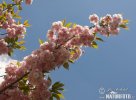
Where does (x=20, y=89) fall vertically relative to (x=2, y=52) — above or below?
below

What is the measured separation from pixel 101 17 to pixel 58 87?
2.50m

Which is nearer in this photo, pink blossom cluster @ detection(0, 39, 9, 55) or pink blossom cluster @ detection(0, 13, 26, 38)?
pink blossom cluster @ detection(0, 39, 9, 55)

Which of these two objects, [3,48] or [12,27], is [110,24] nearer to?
[3,48]

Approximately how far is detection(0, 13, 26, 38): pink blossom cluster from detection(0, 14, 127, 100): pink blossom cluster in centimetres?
234

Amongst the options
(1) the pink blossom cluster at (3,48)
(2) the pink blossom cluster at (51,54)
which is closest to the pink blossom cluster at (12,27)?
(1) the pink blossom cluster at (3,48)

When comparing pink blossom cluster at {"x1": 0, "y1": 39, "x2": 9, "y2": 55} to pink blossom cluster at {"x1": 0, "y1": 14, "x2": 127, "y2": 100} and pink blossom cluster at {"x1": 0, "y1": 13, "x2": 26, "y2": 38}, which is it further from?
pink blossom cluster at {"x1": 0, "y1": 13, "x2": 26, "y2": 38}

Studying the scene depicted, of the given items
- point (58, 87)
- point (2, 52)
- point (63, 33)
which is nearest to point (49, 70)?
point (58, 87)

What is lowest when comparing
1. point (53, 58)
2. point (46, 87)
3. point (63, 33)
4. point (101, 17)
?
point (46, 87)

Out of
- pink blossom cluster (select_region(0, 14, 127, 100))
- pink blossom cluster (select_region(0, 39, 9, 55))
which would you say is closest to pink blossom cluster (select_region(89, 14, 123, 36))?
pink blossom cluster (select_region(0, 14, 127, 100))

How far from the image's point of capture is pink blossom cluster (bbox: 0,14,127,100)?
6.94 m

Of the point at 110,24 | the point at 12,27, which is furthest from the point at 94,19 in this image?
the point at 12,27

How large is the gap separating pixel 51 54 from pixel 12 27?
4.26 metres

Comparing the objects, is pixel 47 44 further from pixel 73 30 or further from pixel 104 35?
pixel 104 35

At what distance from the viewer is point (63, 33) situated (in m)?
8.05
